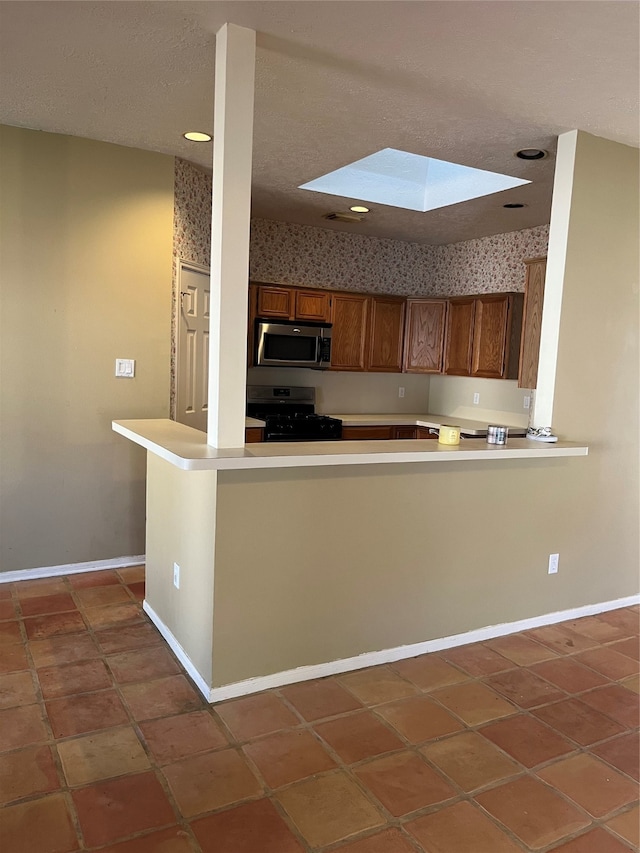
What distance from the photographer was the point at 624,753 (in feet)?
7.47

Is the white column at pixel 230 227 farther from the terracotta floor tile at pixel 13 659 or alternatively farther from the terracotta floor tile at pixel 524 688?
the terracotta floor tile at pixel 524 688

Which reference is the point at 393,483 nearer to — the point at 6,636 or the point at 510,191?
the point at 6,636

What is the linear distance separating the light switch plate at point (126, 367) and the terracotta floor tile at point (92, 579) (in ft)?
3.95

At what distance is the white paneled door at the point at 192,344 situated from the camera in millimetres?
4055

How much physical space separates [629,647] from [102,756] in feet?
8.22

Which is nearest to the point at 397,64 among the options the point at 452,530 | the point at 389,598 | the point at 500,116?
the point at 500,116

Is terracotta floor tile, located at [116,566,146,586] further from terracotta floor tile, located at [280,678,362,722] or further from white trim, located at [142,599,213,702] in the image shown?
terracotta floor tile, located at [280,678,362,722]

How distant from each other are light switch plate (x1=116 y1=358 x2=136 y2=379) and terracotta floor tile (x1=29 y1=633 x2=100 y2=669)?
1535mm

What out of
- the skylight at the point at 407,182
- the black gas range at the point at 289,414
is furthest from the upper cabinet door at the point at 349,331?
the skylight at the point at 407,182

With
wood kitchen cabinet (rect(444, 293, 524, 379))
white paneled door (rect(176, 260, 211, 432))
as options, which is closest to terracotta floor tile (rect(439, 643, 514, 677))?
white paneled door (rect(176, 260, 211, 432))

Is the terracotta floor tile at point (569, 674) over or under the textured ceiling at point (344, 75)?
under

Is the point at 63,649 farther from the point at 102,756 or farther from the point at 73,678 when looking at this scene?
the point at 102,756

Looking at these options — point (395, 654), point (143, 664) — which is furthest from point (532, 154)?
point (143, 664)

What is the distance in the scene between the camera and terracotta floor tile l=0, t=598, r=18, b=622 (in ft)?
10.3
